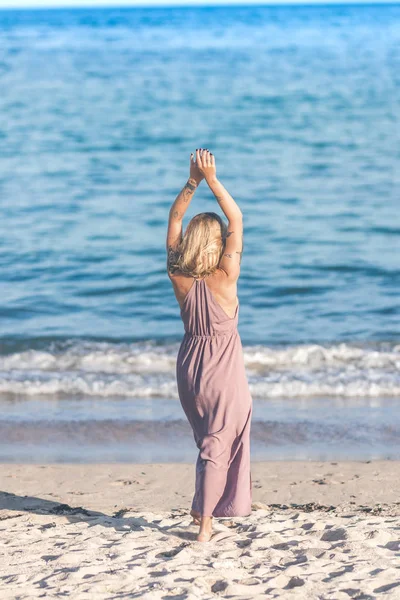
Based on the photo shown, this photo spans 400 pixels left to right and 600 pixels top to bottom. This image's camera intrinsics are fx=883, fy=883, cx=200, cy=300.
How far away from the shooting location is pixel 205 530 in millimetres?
4512

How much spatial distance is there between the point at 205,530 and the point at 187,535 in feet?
0.52

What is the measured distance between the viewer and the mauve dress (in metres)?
4.42

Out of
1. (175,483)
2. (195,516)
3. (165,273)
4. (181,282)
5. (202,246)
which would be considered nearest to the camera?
(202,246)

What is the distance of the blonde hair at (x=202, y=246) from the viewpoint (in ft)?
14.3

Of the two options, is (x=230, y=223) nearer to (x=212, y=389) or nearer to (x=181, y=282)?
(x=181, y=282)

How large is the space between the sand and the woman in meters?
0.36

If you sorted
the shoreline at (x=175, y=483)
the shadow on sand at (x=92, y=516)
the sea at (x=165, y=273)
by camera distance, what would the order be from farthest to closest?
the sea at (x=165, y=273) → the shoreline at (x=175, y=483) → the shadow on sand at (x=92, y=516)

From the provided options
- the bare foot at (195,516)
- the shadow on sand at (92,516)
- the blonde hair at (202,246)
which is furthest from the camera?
the shadow on sand at (92,516)

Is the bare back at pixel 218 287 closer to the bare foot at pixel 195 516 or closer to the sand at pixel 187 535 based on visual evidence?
the bare foot at pixel 195 516

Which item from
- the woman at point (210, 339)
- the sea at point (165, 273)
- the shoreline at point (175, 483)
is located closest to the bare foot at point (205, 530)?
the woman at point (210, 339)

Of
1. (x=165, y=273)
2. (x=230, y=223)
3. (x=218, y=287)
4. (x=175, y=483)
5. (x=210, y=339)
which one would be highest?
(x=165, y=273)

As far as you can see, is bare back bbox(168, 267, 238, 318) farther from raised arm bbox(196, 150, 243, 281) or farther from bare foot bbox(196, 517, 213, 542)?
bare foot bbox(196, 517, 213, 542)

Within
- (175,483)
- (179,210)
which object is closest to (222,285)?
(179,210)

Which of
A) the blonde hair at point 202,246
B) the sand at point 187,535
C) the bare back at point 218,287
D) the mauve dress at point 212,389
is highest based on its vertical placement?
the blonde hair at point 202,246
